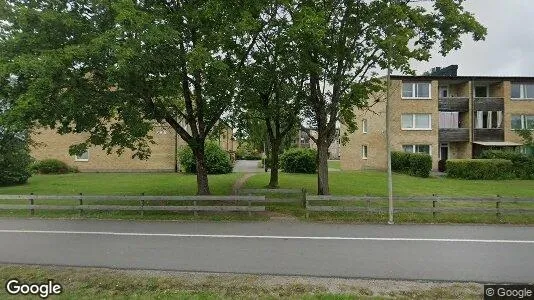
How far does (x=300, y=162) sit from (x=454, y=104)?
49.7ft

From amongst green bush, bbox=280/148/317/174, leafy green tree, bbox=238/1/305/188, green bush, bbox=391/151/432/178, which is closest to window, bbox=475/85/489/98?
green bush, bbox=391/151/432/178

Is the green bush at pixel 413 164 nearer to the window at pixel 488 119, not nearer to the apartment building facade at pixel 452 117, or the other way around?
the apartment building facade at pixel 452 117

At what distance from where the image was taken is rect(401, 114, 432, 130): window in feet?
109

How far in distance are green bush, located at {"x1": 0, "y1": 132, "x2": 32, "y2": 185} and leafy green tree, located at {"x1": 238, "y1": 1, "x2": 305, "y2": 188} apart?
15.3m

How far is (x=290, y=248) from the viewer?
27.3ft

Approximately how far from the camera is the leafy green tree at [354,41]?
1198cm

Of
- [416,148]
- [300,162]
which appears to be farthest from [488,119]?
[300,162]

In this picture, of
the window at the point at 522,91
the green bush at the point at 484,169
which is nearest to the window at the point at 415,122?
the green bush at the point at 484,169

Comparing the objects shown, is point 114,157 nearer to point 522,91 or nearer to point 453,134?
point 453,134

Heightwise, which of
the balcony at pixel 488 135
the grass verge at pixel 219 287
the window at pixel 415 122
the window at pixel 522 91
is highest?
the window at pixel 522 91

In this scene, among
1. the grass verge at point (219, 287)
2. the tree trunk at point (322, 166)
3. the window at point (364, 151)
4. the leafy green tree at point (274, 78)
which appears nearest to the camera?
the grass verge at point (219, 287)

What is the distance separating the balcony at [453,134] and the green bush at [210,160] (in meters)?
19.5

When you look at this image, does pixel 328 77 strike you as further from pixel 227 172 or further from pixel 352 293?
pixel 227 172

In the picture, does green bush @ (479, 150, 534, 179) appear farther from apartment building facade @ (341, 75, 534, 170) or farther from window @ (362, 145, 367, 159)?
window @ (362, 145, 367, 159)
